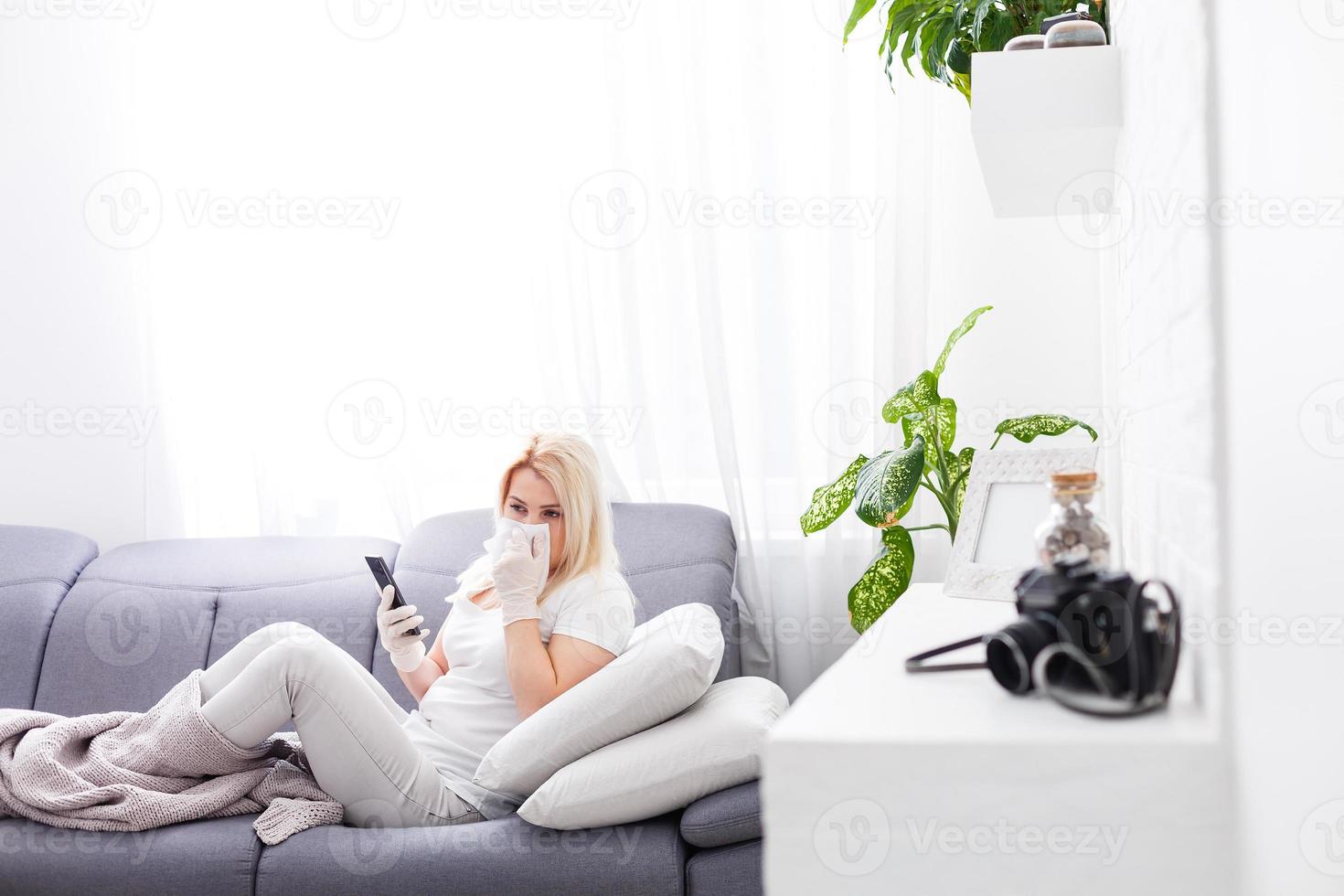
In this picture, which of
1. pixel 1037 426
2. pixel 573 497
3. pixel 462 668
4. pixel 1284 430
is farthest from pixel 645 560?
pixel 1284 430

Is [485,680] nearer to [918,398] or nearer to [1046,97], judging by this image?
[918,398]

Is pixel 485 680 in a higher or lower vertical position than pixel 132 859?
higher

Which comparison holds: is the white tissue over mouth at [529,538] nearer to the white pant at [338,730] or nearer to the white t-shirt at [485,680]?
the white t-shirt at [485,680]

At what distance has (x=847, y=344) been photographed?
2.57m

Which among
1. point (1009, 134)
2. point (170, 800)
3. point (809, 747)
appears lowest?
point (170, 800)

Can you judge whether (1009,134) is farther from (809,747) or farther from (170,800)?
(170,800)

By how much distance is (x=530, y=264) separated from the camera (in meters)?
2.73

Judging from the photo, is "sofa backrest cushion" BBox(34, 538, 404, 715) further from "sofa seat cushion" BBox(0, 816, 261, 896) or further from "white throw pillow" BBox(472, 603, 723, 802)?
"white throw pillow" BBox(472, 603, 723, 802)

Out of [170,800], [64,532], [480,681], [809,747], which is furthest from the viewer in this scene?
[64,532]

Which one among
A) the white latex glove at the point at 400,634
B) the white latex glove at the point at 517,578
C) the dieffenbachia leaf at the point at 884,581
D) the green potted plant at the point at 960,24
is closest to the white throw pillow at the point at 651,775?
the white latex glove at the point at 517,578

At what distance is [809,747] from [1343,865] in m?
0.44

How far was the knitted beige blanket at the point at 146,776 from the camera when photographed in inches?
71.8

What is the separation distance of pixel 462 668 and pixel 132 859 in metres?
0.65

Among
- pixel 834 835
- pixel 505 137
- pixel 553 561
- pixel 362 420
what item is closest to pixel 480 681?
pixel 553 561
